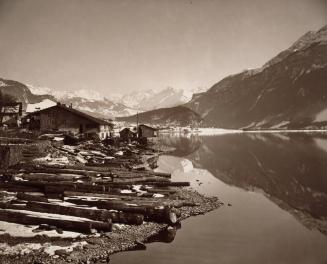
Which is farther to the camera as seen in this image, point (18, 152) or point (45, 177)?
point (18, 152)

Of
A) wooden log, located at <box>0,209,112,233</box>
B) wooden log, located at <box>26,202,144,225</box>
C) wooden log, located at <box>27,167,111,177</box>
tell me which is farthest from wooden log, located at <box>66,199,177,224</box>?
wooden log, located at <box>27,167,111,177</box>

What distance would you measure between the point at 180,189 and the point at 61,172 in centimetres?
855

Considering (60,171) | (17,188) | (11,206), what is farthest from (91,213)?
(60,171)

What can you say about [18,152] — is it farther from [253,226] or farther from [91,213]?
[253,226]

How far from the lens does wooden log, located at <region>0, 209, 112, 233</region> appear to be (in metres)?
14.9

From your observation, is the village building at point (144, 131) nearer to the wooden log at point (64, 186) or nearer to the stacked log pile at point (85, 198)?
the stacked log pile at point (85, 198)

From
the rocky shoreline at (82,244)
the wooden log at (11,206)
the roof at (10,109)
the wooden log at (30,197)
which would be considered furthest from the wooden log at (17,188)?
the roof at (10,109)

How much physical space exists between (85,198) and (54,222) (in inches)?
156

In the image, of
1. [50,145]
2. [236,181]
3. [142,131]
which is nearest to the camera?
[236,181]

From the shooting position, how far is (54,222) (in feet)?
49.7

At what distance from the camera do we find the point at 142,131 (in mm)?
92750

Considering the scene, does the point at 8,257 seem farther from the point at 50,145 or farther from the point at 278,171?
the point at 278,171

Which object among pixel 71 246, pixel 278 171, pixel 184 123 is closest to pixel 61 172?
pixel 71 246

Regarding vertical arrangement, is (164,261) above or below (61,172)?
below
